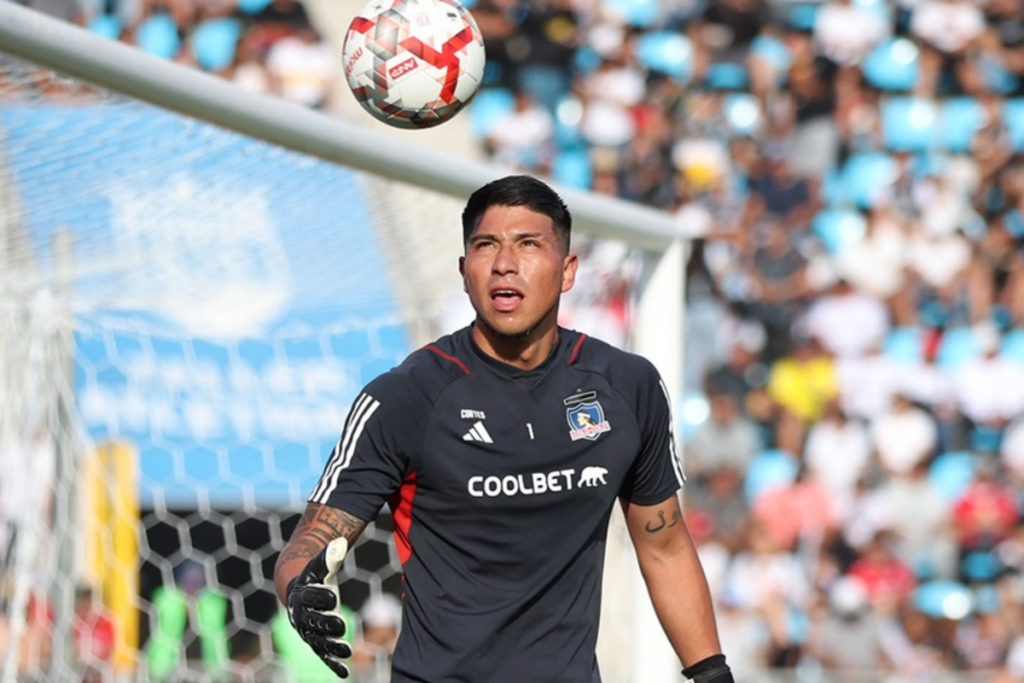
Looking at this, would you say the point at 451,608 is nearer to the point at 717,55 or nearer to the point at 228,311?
the point at 228,311

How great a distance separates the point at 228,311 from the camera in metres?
7.43

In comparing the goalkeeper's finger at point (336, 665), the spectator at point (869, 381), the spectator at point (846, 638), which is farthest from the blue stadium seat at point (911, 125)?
the goalkeeper's finger at point (336, 665)

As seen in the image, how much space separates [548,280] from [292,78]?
8741 mm

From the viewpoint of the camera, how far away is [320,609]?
2.84m

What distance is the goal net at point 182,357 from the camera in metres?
5.11

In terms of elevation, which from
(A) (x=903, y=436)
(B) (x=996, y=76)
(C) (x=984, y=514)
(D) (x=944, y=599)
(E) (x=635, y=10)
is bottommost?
(D) (x=944, y=599)

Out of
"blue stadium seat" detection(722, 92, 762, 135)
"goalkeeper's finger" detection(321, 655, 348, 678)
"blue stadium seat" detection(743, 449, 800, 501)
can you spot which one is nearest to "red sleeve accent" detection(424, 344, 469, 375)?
"goalkeeper's finger" detection(321, 655, 348, 678)

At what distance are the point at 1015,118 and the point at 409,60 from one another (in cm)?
929

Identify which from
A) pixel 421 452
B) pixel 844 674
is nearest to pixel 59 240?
pixel 421 452

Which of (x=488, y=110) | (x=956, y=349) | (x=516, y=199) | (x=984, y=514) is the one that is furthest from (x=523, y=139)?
(x=516, y=199)

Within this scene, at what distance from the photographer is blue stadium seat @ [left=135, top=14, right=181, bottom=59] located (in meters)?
11.7

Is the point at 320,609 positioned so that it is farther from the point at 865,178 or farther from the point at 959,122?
the point at 959,122

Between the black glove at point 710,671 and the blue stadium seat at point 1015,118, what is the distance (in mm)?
9214

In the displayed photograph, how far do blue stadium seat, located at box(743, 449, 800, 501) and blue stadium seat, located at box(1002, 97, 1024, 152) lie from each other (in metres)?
3.50
